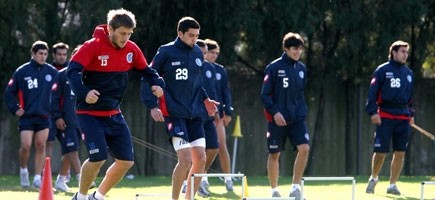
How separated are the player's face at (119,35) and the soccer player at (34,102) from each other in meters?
5.31

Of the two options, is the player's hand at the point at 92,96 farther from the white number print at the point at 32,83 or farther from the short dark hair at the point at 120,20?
the white number print at the point at 32,83

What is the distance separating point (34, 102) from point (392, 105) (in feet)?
17.5

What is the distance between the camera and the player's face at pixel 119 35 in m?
8.79

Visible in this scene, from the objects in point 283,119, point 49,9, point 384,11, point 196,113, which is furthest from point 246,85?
point 196,113

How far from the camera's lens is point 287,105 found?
1222 centimetres

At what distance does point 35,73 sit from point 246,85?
24.8 ft

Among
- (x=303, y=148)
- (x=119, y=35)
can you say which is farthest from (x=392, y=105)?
(x=119, y=35)

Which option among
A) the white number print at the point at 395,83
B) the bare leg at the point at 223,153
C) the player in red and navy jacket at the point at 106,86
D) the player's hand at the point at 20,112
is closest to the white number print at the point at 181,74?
the player in red and navy jacket at the point at 106,86

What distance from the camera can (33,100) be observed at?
14.1m

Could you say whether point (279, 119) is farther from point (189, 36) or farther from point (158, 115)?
point (158, 115)

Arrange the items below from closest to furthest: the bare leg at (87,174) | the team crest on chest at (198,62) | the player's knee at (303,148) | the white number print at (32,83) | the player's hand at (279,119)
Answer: the bare leg at (87,174)
the team crest on chest at (198,62)
the player's hand at (279,119)
the player's knee at (303,148)
the white number print at (32,83)

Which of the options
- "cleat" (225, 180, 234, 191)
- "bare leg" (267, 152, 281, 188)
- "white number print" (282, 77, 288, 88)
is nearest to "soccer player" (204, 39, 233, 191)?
"cleat" (225, 180, 234, 191)

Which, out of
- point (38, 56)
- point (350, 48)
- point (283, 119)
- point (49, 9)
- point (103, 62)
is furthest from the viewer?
point (350, 48)

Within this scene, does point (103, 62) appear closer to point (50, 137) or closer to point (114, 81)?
point (114, 81)
